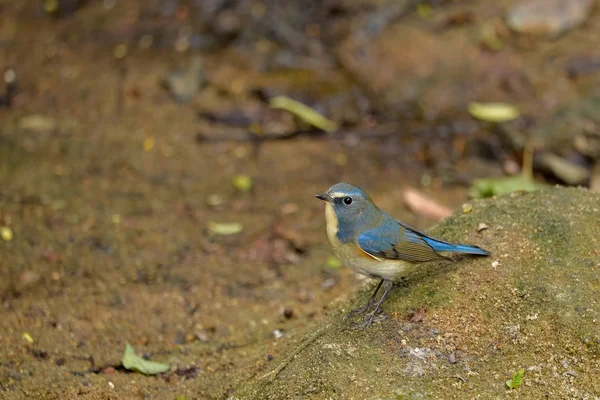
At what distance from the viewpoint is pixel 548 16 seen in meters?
9.36

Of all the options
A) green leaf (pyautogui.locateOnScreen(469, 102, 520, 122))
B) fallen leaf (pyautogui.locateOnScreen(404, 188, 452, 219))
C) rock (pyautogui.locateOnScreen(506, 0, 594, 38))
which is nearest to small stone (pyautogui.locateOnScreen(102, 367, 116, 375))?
fallen leaf (pyautogui.locateOnScreen(404, 188, 452, 219))

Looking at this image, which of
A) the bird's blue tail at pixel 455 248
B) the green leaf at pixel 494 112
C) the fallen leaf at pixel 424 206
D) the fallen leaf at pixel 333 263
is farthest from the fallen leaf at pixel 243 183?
the bird's blue tail at pixel 455 248

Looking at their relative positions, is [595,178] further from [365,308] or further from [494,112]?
[365,308]

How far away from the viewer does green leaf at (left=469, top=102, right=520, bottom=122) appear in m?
8.34

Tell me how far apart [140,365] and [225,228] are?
239 cm

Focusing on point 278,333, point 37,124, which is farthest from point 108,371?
point 37,124

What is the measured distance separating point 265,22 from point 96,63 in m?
2.25

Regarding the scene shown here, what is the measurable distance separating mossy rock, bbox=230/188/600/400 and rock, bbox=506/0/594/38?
5.38 metres

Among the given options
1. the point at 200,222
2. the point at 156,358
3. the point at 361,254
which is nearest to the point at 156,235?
the point at 200,222

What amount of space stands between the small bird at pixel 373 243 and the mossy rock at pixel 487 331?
16 centimetres

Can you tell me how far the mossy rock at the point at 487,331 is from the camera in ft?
12.1

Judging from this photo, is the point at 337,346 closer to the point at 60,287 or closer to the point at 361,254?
the point at 361,254

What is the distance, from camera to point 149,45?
30.7ft

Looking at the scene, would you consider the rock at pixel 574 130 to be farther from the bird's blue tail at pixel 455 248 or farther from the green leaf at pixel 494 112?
the bird's blue tail at pixel 455 248
